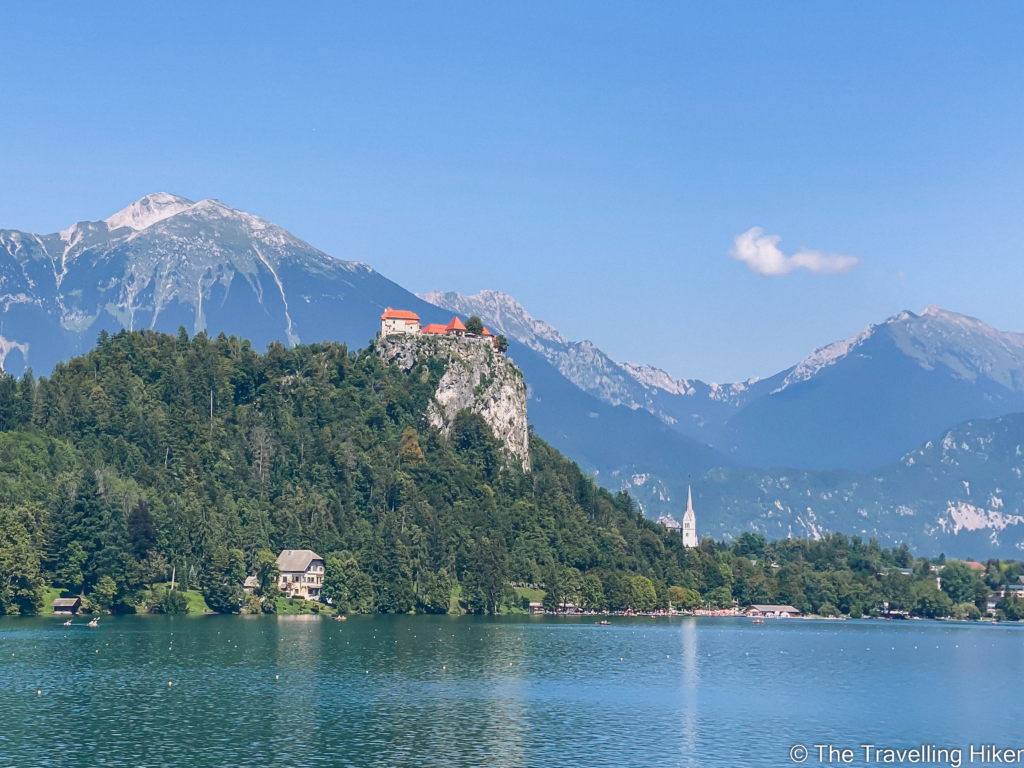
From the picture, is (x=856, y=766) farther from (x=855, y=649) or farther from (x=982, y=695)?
(x=855, y=649)

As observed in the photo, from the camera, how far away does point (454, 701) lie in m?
105

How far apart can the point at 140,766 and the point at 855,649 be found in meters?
131

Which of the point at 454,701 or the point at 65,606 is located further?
the point at 65,606

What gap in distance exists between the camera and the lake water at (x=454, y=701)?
271 ft

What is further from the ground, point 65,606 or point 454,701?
point 65,606

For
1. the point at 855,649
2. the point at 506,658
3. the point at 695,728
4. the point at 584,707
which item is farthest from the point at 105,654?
the point at 855,649

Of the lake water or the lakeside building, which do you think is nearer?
the lake water

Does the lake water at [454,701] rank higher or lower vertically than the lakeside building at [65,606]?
lower

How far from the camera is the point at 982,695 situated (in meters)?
124

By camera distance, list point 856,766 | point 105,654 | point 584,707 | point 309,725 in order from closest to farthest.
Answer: point 856,766, point 309,725, point 584,707, point 105,654

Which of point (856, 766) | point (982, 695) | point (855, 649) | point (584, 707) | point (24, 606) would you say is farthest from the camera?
point (24, 606)

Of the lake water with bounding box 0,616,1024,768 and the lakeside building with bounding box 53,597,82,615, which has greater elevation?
the lakeside building with bounding box 53,597,82,615

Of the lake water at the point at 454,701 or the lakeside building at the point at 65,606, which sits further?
the lakeside building at the point at 65,606

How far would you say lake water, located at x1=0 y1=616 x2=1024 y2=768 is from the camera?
82.6 meters
